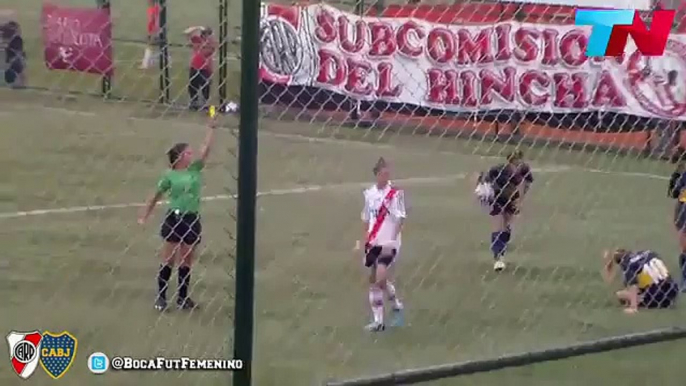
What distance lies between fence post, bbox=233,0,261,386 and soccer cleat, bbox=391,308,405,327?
530 cm

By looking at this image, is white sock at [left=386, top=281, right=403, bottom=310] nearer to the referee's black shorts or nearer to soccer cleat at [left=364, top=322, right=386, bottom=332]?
soccer cleat at [left=364, top=322, right=386, bottom=332]

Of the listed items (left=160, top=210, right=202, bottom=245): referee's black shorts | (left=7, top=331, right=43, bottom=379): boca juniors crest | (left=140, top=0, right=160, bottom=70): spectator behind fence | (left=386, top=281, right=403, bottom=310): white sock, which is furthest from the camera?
(left=140, top=0, right=160, bottom=70): spectator behind fence

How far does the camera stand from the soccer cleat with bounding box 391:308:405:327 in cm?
1034

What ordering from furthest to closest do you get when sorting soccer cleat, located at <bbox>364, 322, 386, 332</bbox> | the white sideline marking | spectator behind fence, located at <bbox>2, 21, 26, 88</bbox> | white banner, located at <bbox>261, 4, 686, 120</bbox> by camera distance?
spectator behind fence, located at <bbox>2, 21, 26, 88</bbox>
the white sideline marking
white banner, located at <bbox>261, 4, 686, 120</bbox>
soccer cleat, located at <bbox>364, 322, 386, 332</bbox>

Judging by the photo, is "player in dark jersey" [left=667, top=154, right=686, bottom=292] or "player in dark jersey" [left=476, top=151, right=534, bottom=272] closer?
"player in dark jersey" [left=667, top=154, right=686, bottom=292]

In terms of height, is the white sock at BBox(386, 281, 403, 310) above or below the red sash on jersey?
below

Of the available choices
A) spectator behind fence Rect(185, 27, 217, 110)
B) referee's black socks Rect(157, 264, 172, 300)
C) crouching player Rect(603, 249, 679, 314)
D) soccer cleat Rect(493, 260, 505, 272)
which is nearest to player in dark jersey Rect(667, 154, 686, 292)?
crouching player Rect(603, 249, 679, 314)

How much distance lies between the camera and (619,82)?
48.2ft

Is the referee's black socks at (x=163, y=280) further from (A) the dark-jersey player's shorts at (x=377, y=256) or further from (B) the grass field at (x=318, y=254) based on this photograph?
(A) the dark-jersey player's shorts at (x=377, y=256)

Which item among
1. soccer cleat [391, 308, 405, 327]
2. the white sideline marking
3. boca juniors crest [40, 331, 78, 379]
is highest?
boca juniors crest [40, 331, 78, 379]

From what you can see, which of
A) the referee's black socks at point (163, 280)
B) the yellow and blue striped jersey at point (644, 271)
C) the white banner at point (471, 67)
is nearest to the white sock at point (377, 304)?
the referee's black socks at point (163, 280)

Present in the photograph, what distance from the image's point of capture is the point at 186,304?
10.2m

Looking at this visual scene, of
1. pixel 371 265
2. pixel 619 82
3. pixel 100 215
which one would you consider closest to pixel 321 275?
pixel 371 265

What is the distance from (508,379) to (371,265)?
2.22 meters
